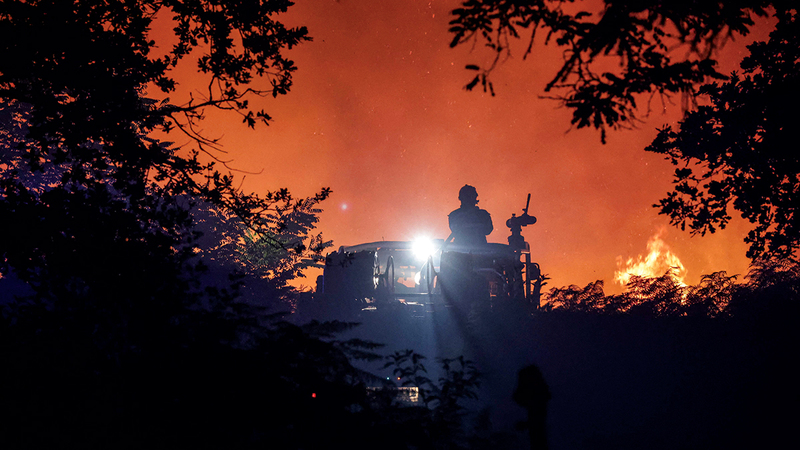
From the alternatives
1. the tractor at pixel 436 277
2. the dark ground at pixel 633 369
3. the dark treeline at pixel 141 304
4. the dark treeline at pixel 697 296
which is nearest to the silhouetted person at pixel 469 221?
the tractor at pixel 436 277

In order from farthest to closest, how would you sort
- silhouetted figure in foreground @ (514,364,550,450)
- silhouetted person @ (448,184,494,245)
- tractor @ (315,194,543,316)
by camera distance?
silhouetted person @ (448,184,494,245), tractor @ (315,194,543,316), silhouetted figure in foreground @ (514,364,550,450)

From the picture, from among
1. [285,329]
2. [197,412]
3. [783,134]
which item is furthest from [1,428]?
[783,134]

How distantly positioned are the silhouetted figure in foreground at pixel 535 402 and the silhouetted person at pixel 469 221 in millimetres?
9535

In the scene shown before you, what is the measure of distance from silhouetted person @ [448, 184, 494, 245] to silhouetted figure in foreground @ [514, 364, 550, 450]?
375 inches

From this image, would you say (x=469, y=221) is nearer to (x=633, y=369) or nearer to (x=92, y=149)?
(x=633, y=369)

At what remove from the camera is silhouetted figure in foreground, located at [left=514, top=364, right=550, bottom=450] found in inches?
107

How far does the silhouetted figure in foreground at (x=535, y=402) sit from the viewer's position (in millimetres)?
2717

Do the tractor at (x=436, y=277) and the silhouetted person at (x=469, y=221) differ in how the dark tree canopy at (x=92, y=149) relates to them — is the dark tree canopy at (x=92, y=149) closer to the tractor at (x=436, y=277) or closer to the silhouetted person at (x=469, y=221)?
the tractor at (x=436, y=277)

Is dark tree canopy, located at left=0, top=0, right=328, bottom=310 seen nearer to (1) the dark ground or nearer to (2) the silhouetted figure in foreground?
(2) the silhouetted figure in foreground

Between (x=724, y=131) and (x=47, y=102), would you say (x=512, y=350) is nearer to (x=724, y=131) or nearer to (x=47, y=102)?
(x=724, y=131)

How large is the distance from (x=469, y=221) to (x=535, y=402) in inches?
407

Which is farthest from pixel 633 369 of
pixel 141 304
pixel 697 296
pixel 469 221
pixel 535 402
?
pixel 141 304

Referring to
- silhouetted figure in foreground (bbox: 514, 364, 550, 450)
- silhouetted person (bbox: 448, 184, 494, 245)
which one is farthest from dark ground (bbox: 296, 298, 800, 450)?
silhouetted figure in foreground (bbox: 514, 364, 550, 450)

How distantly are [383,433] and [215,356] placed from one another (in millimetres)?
1412
